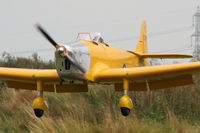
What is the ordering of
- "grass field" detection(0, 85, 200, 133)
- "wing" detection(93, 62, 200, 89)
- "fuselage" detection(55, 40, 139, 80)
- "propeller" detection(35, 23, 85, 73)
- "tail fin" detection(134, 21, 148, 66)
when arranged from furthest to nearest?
1. "tail fin" detection(134, 21, 148, 66)
2. "grass field" detection(0, 85, 200, 133)
3. "wing" detection(93, 62, 200, 89)
4. "fuselage" detection(55, 40, 139, 80)
5. "propeller" detection(35, 23, 85, 73)

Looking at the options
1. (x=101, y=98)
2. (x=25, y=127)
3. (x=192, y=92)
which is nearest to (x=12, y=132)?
(x=25, y=127)

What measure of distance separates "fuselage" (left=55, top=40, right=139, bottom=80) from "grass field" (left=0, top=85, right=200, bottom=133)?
1.57 meters

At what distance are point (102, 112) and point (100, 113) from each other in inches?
9.8

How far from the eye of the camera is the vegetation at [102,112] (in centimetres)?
827

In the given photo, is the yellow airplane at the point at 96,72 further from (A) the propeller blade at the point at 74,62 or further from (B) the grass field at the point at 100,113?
(B) the grass field at the point at 100,113

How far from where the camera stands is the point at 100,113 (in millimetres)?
10477

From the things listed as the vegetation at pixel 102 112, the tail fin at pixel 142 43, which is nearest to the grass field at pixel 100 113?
the vegetation at pixel 102 112

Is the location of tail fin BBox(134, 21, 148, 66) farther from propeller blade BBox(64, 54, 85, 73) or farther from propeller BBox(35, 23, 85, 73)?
propeller BBox(35, 23, 85, 73)

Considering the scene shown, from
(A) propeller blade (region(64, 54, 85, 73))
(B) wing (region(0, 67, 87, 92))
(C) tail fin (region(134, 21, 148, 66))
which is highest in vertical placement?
(C) tail fin (region(134, 21, 148, 66))

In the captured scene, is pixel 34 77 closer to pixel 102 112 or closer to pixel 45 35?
pixel 45 35

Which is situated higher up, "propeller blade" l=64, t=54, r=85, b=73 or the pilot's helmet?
the pilot's helmet

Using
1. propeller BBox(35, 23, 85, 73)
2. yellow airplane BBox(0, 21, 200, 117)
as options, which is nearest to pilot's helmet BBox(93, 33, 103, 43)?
yellow airplane BBox(0, 21, 200, 117)

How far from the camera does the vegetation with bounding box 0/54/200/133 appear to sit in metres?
8.27

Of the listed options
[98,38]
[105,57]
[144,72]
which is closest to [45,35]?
[105,57]
